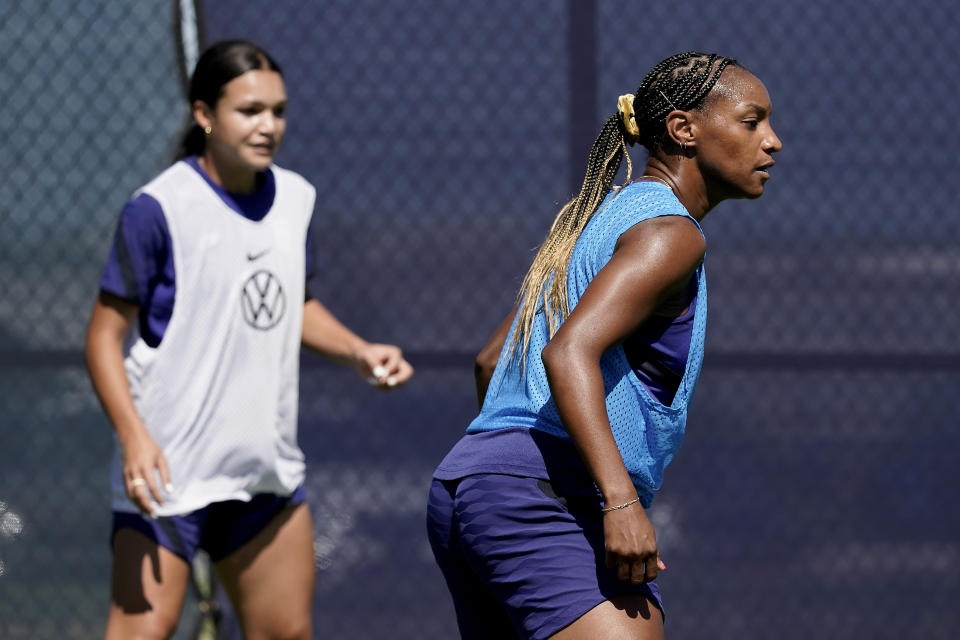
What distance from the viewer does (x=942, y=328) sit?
4152mm

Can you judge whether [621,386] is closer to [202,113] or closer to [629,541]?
[629,541]

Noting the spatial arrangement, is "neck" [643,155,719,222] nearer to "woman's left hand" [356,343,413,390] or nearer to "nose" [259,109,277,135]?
"woman's left hand" [356,343,413,390]

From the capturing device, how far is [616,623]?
187 cm

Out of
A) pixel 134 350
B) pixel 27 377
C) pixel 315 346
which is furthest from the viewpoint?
pixel 27 377

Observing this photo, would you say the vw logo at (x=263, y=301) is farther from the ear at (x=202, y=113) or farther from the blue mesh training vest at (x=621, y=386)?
the blue mesh training vest at (x=621, y=386)

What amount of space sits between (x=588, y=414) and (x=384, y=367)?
42.0 inches

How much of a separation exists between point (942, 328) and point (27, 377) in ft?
9.58

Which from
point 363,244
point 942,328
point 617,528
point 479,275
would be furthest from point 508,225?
point 617,528

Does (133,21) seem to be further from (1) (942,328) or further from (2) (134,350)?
(1) (942,328)

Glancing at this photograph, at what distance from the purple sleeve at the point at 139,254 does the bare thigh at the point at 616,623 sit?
51.0 inches

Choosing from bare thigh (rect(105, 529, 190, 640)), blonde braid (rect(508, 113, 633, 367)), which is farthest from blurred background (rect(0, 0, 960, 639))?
blonde braid (rect(508, 113, 633, 367))

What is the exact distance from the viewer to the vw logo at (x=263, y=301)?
2.85m

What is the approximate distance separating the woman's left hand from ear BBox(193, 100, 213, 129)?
2.08ft

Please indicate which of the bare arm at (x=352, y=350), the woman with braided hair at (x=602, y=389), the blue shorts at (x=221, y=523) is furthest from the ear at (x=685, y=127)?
the blue shorts at (x=221, y=523)
